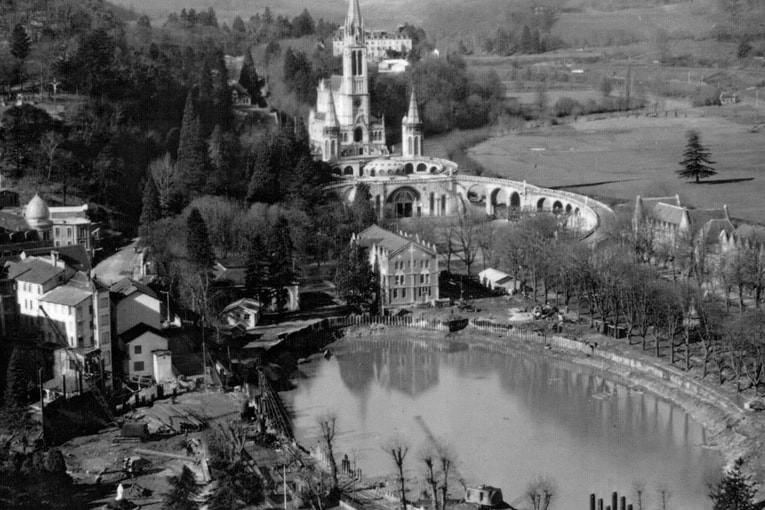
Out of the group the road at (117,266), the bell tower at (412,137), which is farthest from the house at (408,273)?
the bell tower at (412,137)

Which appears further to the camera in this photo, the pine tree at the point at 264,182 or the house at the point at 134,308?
the pine tree at the point at 264,182

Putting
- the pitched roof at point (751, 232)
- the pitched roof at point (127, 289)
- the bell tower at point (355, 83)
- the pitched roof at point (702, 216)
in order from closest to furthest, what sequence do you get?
the pitched roof at point (127, 289) → the pitched roof at point (751, 232) → the pitched roof at point (702, 216) → the bell tower at point (355, 83)

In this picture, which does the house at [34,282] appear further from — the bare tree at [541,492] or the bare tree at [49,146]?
the bare tree at [49,146]

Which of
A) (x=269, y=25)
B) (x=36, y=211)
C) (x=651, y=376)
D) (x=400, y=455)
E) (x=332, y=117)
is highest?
(x=269, y=25)

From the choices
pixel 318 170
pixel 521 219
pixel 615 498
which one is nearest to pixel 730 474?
pixel 615 498

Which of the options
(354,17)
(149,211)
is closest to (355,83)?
(354,17)

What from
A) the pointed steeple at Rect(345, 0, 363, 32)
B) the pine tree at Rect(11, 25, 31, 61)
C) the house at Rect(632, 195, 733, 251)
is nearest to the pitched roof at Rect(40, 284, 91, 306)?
the house at Rect(632, 195, 733, 251)

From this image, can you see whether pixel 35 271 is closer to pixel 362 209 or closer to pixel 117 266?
pixel 117 266
